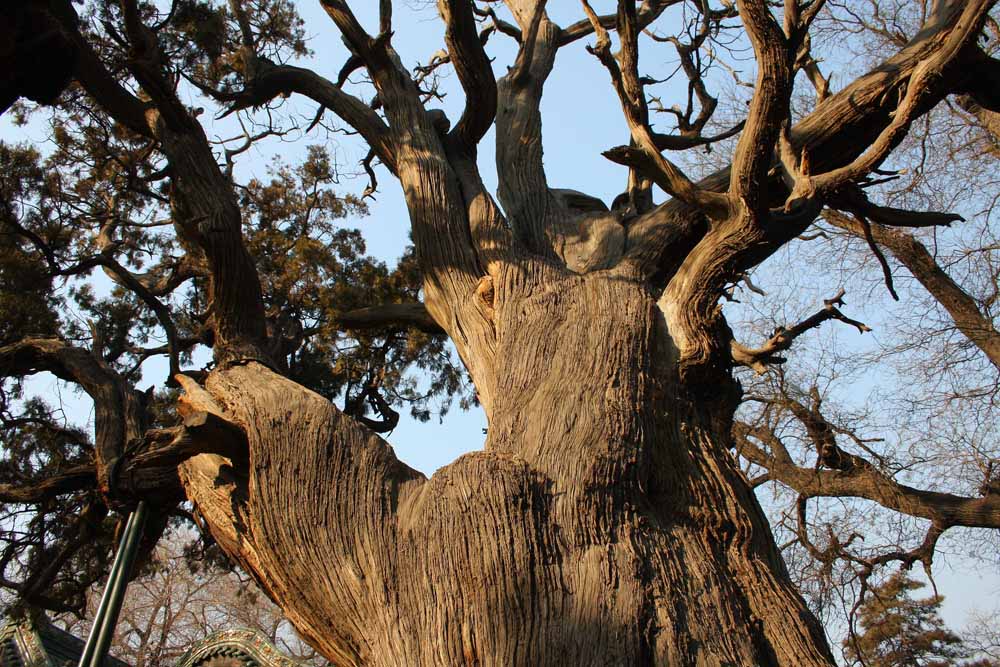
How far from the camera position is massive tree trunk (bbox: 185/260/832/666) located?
2730mm

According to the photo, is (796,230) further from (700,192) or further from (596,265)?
(596,265)

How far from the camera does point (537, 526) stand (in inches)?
116

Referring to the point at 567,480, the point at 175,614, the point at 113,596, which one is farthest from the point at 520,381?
the point at 175,614

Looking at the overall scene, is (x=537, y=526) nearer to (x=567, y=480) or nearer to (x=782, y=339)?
(x=567, y=480)

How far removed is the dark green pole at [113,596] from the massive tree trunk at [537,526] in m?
0.35

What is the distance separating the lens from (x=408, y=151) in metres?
5.65

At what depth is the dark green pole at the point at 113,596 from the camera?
11.4 feet

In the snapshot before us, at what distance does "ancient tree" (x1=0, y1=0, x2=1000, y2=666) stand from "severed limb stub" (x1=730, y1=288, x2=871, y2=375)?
0.07ft

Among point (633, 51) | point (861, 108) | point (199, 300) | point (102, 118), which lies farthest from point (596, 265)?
point (102, 118)

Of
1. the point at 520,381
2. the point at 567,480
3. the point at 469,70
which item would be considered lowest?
the point at 567,480

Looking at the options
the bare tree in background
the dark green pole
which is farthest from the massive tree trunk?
the bare tree in background

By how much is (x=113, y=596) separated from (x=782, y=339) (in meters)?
3.38

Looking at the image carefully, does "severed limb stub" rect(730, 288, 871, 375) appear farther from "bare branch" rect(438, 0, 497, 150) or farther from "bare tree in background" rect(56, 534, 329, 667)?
"bare tree in background" rect(56, 534, 329, 667)

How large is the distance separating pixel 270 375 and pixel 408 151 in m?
2.30
